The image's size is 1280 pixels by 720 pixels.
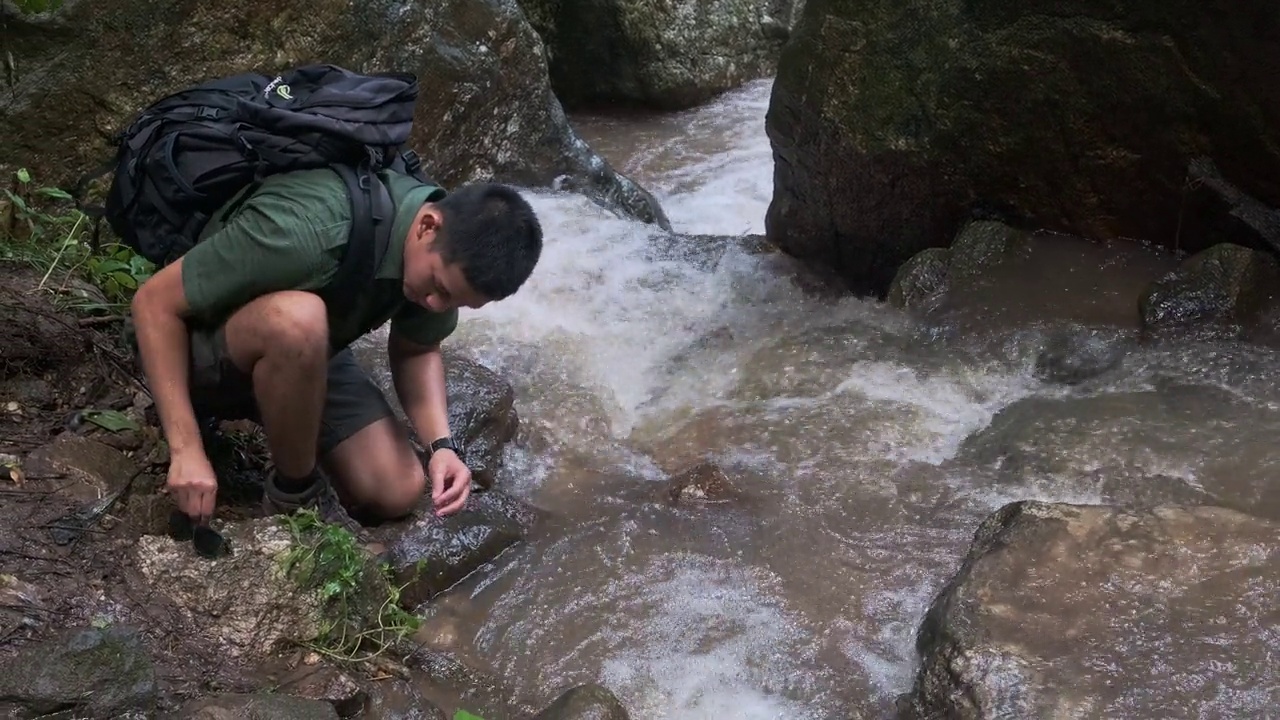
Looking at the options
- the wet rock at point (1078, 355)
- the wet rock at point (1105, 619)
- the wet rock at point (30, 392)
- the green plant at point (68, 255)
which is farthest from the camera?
the wet rock at point (1078, 355)

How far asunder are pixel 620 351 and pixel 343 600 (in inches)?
107

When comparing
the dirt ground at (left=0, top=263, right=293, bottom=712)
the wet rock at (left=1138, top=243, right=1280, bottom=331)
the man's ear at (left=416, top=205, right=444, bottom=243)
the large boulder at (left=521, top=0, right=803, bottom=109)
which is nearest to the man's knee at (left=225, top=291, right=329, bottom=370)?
the man's ear at (left=416, top=205, right=444, bottom=243)

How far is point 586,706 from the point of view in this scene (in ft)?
9.14

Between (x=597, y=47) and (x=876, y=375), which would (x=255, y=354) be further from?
(x=597, y=47)

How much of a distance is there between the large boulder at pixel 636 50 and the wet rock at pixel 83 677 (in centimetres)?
867

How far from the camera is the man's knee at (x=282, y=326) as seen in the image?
2715 mm

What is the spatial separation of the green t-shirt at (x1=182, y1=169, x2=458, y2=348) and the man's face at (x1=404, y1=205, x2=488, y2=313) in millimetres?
37

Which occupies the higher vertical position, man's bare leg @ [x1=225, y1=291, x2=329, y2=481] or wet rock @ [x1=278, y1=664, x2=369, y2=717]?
man's bare leg @ [x1=225, y1=291, x2=329, y2=481]

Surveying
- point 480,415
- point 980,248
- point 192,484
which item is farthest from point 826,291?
point 192,484

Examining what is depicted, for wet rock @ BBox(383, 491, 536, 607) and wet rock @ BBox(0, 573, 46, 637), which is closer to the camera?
wet rock @ BBox(0, 573, 46, 637)

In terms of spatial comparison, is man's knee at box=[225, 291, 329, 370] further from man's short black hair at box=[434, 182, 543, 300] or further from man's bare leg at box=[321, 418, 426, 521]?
man's bare leg at box=[321, 418, 426, 521]

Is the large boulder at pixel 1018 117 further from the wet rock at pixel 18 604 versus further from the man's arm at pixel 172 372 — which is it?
the wet rock at pixel 18 604

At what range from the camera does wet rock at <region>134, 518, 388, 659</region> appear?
2.83 m

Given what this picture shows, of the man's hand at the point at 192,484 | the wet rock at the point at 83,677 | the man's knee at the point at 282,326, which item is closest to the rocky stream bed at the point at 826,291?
the wet rock at the point at 83,677
